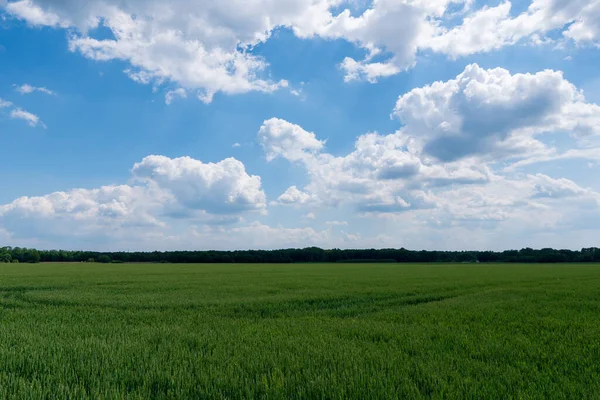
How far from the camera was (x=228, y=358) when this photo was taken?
8.09 metres

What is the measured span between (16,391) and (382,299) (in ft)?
59.5

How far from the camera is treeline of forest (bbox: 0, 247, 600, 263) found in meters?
136

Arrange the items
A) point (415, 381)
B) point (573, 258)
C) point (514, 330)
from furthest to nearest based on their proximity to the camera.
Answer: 1. point (573, 258)
2. point (514, 330)
3. point (415, 381)

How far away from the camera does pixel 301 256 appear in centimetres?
14675

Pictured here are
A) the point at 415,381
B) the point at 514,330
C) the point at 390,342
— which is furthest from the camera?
the point at 514,330

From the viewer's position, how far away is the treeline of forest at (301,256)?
136m

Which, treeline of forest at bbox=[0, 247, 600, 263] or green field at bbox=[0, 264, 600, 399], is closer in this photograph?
green field at bbox=[0, 264, 600, 399]

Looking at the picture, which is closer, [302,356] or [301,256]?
[302,356]

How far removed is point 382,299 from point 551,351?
509 inches

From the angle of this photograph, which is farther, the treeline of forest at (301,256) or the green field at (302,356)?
the treeline of forest at (301,256)

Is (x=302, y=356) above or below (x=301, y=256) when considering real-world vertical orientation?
above

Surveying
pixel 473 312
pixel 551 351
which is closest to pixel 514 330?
pixel 551 351

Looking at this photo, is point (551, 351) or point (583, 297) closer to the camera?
point (551, 351)

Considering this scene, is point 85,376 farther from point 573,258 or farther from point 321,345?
point 573,258
